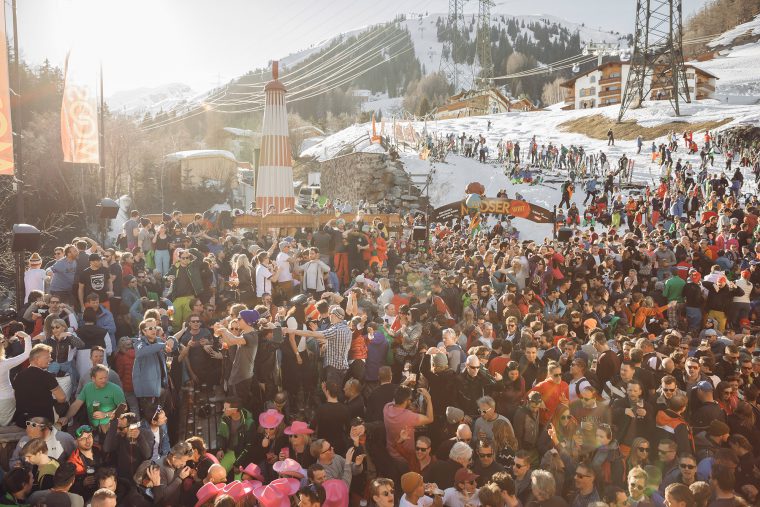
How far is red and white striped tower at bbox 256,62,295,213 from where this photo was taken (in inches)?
691

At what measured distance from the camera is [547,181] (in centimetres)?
2941

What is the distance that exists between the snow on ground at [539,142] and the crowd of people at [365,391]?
15.0m

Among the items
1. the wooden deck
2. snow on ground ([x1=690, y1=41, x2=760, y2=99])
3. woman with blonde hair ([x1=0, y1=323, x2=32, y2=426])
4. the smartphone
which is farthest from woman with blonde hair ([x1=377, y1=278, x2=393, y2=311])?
snow on ground ([x1=690, y1=41, x2=760, y2=99])

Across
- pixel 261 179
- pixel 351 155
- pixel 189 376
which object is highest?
pixel 351 155

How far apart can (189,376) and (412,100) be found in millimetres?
117314

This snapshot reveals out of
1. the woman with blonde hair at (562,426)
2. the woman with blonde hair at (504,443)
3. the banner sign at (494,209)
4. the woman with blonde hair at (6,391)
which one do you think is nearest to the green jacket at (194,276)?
the woman with blonde hair at (6,391)

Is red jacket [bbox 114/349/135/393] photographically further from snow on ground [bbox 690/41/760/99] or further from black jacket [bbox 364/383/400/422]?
snow on ground [bbox 690/41/760/99]

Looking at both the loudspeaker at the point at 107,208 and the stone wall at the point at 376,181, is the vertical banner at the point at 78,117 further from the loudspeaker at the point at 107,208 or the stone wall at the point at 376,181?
the stone wall at the point at 376,181

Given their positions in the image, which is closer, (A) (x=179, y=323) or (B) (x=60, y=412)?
(B) (x=60, y=412)

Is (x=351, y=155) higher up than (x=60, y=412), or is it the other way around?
(x=351, y=155)

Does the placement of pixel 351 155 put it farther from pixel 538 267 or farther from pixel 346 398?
pixel 346 398

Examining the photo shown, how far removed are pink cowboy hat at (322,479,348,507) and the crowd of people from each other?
0.01m

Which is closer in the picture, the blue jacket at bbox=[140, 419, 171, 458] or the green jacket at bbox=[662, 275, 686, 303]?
the blue jacket at bbox=[140, 419, 171, 458]

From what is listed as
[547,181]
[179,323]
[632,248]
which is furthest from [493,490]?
[547,181]
